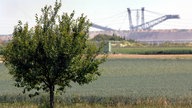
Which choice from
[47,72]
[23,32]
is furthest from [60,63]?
[23,32]

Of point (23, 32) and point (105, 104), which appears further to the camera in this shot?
point (105, 104)

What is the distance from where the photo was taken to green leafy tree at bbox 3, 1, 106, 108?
21750 mm

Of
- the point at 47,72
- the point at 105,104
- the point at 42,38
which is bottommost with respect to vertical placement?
the point at 105,104

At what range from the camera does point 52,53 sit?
2153 centimetres

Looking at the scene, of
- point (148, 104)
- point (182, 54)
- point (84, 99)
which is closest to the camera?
point (148, 104)

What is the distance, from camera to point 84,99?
2900 cm

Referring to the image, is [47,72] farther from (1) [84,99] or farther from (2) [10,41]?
(1) [84,99]

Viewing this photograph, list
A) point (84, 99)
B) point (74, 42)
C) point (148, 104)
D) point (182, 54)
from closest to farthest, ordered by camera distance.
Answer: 1. point (74, 42)
2. point (148, 104)
3. point (84, 99)
4. point (182, 54)

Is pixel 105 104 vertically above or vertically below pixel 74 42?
below

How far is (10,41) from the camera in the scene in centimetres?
2298

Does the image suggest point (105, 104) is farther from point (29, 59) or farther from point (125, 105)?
point (29, 59)

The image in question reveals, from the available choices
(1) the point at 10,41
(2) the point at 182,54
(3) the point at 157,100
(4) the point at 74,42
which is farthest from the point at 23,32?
(2) the point at 182,54

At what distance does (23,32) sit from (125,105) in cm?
718

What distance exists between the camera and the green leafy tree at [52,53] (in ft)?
71.4
